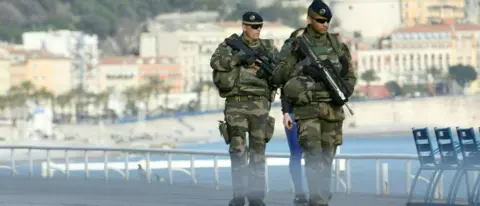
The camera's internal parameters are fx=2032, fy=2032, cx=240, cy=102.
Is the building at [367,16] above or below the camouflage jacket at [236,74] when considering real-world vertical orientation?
below

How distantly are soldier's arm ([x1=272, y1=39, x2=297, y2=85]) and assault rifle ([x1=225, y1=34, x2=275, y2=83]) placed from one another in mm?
1164

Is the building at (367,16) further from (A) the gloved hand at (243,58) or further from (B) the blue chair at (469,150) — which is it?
(B) the blue chair at (469,150)

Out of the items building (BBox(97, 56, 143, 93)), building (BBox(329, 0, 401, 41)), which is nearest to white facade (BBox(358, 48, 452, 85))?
building (BBox(329, 0, 401, 41))

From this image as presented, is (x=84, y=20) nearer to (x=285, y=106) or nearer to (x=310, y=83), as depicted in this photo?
(x=285, y=106)

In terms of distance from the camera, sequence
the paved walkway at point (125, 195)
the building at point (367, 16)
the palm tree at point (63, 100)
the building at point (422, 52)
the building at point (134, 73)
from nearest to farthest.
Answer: the paved walkway at point (125, 195) < the palm tree at point (63, 100) < the building at point (134, 73) < the building at point (422, 52) < the building at point (367, 16)

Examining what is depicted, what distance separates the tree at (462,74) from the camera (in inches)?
6673

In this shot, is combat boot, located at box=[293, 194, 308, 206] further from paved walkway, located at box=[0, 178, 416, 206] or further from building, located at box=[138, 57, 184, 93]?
building, located at box=[138, 57, 184, 93]

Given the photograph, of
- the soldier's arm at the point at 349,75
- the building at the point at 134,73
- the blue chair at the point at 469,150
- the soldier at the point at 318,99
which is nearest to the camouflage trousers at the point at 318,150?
the soldier at the point at 318,99

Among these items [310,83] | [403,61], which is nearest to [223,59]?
[310,83]

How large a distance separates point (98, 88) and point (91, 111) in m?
12.1

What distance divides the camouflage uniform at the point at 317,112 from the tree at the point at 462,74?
514ft

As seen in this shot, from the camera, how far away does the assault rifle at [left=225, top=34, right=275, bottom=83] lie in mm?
13914

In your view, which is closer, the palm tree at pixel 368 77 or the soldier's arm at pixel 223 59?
the soldier's arm at pixel 223 59

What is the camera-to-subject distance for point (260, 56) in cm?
1391
